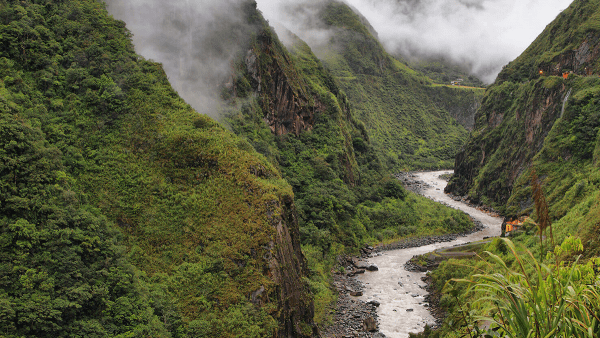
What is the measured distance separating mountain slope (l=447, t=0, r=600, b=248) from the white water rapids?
40.9 feet

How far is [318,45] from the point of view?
14750cm

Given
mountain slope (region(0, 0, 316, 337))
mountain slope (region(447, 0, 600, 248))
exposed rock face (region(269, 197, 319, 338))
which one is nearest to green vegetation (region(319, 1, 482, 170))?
mountain slope (region(447, 0, 600, 248))

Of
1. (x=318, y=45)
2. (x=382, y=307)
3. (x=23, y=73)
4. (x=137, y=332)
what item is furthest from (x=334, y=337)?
(x=318, y=45)

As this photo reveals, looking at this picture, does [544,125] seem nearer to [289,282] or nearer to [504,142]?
[504,142]

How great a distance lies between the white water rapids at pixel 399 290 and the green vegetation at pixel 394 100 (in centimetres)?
6254

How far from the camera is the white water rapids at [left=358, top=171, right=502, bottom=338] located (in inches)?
1209

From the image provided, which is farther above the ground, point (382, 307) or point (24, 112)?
point (24, 112)

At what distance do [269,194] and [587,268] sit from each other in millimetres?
21035

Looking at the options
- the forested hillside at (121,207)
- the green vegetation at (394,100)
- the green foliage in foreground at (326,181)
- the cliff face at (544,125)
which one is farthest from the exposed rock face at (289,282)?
the green vegetation at (394,100)

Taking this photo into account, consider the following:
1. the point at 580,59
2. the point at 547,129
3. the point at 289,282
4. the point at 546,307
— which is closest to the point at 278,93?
the point at 289,282

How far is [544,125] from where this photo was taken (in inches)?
2485

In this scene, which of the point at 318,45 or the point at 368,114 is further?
the point at 318,45

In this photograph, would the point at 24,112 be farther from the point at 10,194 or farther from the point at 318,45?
the point at 318,45

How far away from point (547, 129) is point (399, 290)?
4313 cm
